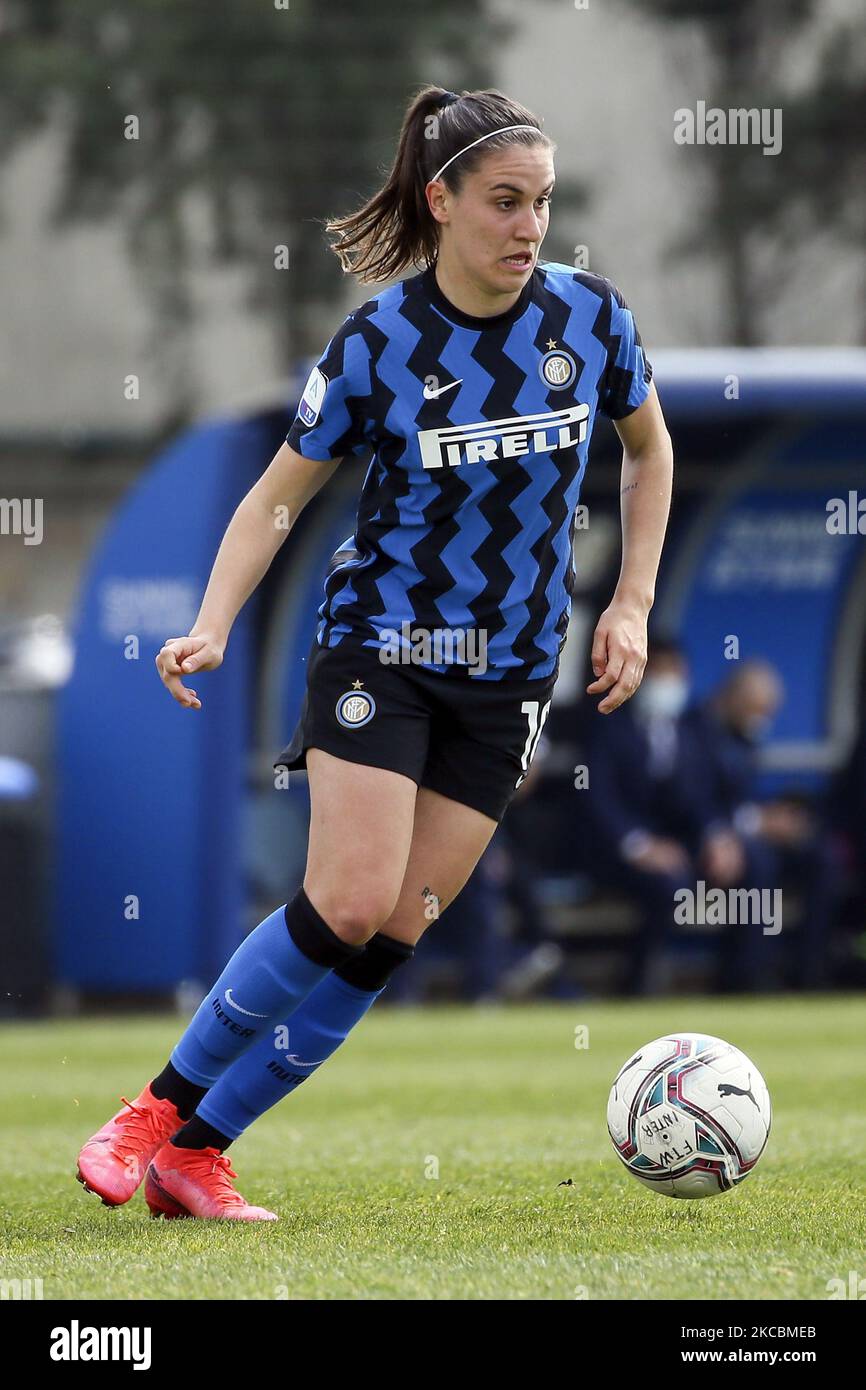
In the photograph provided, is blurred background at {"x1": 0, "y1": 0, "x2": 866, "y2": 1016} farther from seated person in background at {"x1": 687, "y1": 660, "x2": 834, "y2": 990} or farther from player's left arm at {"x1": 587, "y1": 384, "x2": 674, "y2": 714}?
player's left arm at {"x1": 587, "y1": 384, "x2": 674, "y2": 714}

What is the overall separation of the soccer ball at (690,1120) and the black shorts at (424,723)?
24.1 inches

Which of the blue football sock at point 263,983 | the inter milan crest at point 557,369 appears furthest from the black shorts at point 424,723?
the inter milan crest at point 557,369

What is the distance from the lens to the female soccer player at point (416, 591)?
12.0 ft

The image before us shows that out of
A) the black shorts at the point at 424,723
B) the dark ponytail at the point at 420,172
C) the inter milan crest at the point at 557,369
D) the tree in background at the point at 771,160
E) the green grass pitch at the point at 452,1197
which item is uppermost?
the tree in background at the point at 771,160

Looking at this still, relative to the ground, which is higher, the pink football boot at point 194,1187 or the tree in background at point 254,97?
the tree in background at point 254,97

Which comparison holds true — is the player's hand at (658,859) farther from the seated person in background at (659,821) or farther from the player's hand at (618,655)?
the player's hand at (618,655)

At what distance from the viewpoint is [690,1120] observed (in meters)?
3.88

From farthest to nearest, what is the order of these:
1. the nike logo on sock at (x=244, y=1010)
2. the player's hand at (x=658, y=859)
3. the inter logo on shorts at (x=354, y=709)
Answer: the player's hand at (x=658, y=859) < the nike logo on sock at (x=244, y=1010) < the inter logo on shorts at (x=354, y=709)

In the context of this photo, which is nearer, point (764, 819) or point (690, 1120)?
point (690, 1120)

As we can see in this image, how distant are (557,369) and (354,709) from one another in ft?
2.33

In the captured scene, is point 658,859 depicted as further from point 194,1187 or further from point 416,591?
point 416,591

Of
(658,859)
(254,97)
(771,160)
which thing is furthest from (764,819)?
(254,97)
